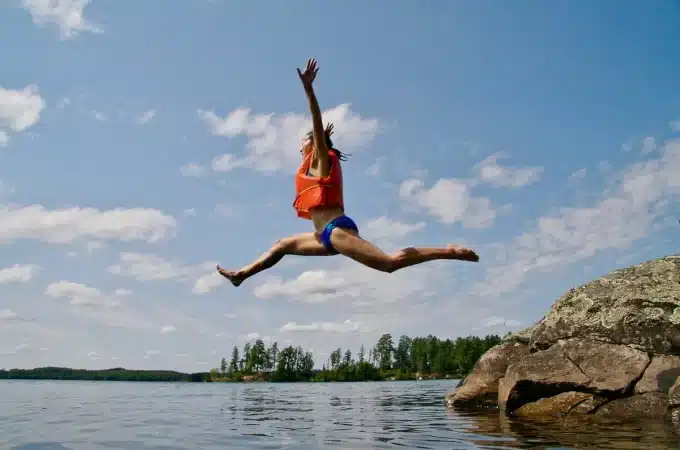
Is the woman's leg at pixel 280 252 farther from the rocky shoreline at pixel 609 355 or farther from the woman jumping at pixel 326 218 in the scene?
the rocky shoreline at pixel 609 355

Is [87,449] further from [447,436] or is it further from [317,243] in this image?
[447,436]

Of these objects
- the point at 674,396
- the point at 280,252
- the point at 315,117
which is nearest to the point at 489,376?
the point at 674,396

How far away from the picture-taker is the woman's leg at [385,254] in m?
6.01

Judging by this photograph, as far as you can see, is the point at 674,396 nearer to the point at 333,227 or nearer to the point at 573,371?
the point at 573,371

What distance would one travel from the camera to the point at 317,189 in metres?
6.36

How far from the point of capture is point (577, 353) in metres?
13.2

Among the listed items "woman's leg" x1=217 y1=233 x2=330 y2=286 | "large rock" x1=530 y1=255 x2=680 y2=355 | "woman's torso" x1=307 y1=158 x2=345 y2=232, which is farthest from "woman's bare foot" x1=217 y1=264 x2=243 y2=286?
"large rock" x1=530 y1=255 x2=680 y2=355

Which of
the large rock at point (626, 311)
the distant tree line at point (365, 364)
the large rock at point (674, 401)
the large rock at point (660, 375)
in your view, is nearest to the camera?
the large rock at point (674, 401)

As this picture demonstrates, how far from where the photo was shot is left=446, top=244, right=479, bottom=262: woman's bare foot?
6.31m

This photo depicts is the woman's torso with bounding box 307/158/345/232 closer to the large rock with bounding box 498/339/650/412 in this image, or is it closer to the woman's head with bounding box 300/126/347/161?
the woman's head with bounding box 300/126/347/161

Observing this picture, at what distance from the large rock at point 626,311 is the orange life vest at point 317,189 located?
9775mm

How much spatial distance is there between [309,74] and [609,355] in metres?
10.5

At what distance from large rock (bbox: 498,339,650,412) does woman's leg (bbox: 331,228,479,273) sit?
8090 mm

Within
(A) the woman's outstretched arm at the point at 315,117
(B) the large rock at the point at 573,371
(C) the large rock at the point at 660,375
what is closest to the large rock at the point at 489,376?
(B) the large rock at the point at 573,371
